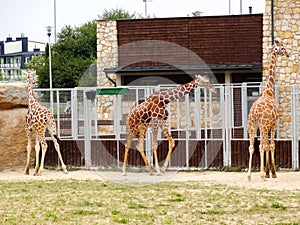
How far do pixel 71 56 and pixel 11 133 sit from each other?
129 feet

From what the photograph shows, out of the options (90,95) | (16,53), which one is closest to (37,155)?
(90,95)

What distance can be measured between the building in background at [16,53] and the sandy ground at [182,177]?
299ft

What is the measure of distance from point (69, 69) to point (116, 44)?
2132 cm

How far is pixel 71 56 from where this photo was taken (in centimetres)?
5903

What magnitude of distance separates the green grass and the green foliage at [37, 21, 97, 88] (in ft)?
123

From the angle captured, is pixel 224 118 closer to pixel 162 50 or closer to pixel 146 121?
pixel 146 121

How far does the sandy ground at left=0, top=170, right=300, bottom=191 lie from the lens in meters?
16.5

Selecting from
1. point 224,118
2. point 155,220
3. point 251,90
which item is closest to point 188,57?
point 251,90

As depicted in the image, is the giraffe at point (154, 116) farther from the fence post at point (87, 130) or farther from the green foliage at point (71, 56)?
the green foliage at point (71, 56)

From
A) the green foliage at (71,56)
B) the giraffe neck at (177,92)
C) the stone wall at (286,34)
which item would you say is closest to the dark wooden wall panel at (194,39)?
the stone wall at (286,34)

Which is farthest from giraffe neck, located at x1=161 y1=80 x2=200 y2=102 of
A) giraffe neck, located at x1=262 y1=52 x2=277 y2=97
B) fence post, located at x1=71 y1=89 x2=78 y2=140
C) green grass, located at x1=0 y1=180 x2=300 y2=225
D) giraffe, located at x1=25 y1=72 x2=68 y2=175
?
fence post, located at x1=71 y1=89 x2=78 y2=140

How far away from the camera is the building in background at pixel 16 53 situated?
114m

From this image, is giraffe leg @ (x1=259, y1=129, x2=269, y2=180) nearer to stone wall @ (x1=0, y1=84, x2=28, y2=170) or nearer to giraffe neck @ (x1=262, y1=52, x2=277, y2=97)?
giraffe neck @ (x1=262, y1=52, x2=277, y2=97)

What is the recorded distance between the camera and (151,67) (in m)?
33.5
